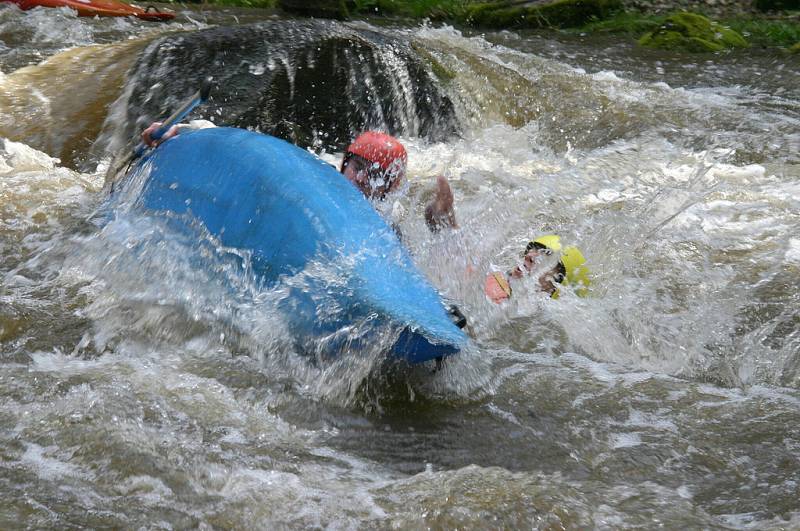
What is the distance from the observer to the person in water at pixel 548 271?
4.17m

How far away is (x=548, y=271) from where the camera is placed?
14.3ft

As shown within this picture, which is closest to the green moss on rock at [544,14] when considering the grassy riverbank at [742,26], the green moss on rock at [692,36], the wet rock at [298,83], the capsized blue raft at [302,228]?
the grassy riverbank at [742,26]

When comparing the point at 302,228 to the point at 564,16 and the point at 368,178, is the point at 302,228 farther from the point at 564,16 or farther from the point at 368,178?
the point at 564,16

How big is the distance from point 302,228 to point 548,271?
1268 mm

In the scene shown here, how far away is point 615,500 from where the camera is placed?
8.63 ft

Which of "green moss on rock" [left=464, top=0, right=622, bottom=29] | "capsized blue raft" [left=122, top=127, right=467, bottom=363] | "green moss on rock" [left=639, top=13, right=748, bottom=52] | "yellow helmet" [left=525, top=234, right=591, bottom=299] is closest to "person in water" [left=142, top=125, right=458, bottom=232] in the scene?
"capsized blue raft" [left=122, top=127, right=467, bottom=363]

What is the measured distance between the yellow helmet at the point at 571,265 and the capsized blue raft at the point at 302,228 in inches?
39.2

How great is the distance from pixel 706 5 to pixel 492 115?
6.78 metres

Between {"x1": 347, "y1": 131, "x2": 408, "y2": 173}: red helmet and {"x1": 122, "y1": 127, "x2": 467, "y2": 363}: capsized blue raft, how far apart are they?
32 centimetres

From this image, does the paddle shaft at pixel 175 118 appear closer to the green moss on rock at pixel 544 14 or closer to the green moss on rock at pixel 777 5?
the green moss on rock at pixel 544 14

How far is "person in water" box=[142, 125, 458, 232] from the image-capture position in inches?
172

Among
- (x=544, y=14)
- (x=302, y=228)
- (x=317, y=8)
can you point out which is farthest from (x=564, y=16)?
(x=302, y=228)

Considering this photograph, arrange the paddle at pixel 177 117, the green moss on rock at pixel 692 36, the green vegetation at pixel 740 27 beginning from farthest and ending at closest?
the green vegetation at pixel 740 27 → the green moss on rock at pixel 692 36 → the paddle at pixel 177 117

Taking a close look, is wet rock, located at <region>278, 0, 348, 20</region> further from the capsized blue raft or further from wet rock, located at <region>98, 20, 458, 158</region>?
the capsized blue raft
